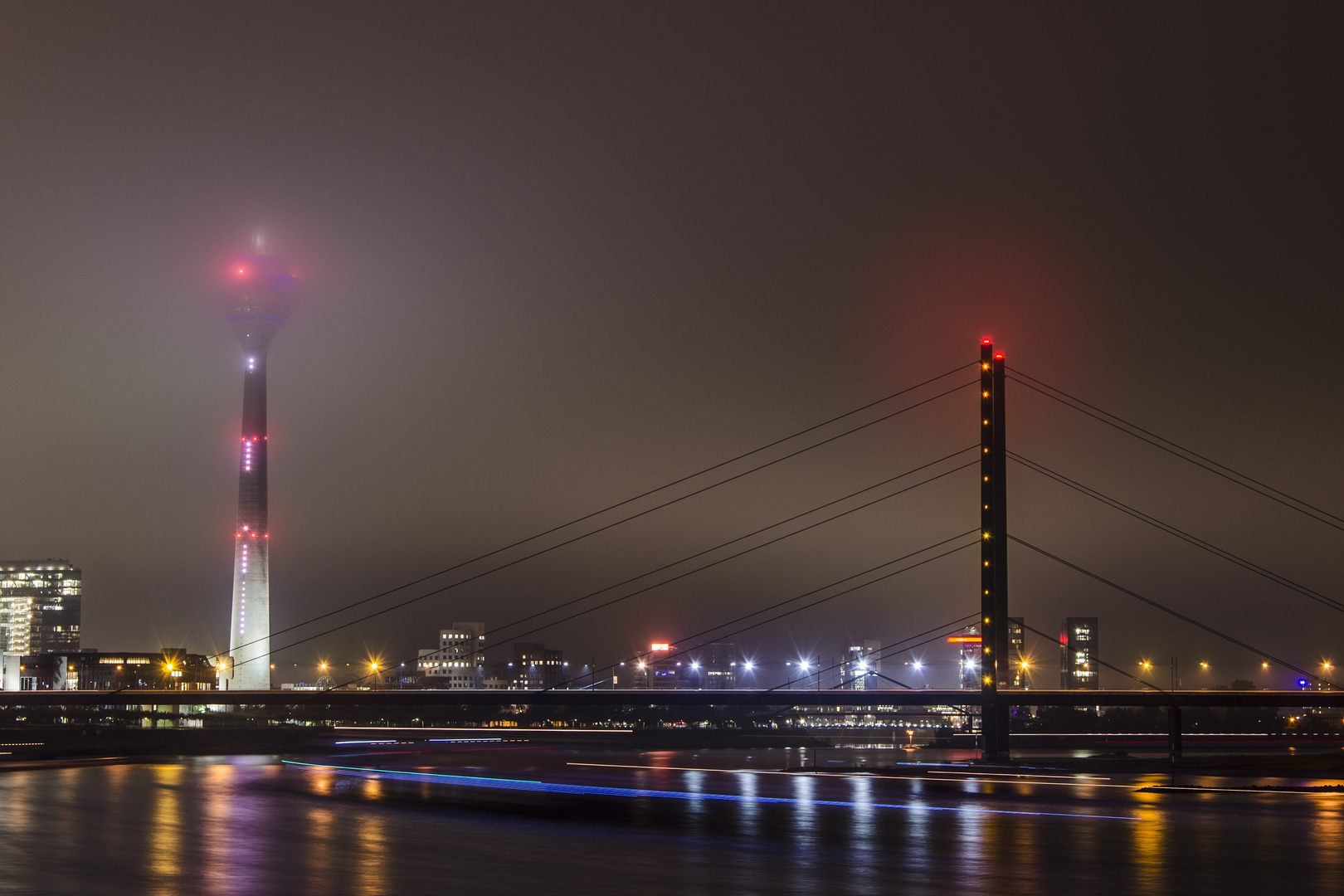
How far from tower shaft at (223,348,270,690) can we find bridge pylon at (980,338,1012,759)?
140 m

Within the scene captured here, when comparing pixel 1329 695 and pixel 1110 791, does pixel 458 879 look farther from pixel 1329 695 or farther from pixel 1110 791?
pixel 1329 695

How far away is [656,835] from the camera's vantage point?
82.4 ft

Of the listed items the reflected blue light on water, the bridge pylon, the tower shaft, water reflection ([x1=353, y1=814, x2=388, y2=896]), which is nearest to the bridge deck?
the bridge pylon

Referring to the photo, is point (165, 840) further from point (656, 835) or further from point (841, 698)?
point (841, 698)

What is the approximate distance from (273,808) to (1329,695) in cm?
4988

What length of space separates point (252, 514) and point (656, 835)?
168087 millimetres

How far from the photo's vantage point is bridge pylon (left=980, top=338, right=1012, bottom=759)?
172 feet

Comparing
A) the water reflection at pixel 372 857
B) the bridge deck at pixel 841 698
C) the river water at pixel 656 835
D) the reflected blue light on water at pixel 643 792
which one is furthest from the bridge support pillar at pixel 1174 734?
the water reflection at pixel 372 857

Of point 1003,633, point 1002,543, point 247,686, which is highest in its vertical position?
point 1002,543

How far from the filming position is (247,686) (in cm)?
18888

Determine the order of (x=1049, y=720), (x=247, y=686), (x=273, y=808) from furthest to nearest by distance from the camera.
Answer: (x=247, y=686), (x=1049, y=720), (x=273, y=808)

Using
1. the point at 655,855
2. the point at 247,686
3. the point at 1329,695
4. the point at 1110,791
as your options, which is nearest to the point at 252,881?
the point at 655,855

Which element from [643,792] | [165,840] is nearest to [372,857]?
[165,840]

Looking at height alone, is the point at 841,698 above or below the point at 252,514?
below
